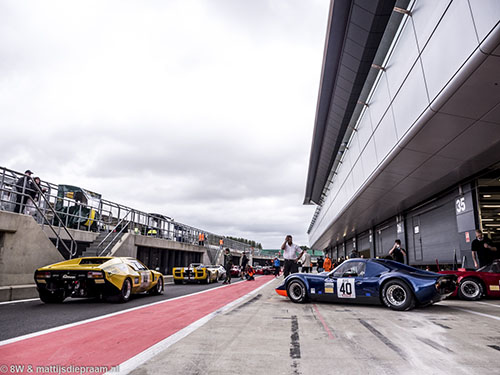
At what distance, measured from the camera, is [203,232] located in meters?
32.6

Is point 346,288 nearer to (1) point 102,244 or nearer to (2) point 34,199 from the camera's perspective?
(2) point 34,199

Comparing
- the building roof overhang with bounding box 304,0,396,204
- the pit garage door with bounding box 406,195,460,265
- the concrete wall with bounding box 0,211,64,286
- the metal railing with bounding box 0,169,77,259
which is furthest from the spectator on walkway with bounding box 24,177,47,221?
the pit garage door with bounding box 406,195,460,265

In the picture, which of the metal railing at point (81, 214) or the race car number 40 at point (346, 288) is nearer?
the race car number 40 at point (346, 288)

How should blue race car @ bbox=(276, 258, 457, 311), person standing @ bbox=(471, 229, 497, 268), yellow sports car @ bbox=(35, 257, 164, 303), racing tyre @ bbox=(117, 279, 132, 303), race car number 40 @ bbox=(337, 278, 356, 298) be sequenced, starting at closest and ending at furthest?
blue race car @ bbox=(276, 258, 457, 311) < race car number 40 @ bbox=(337, 278, 356, 298) < yellow sports car @ bbox=(35, 257, 164, 303) < racing tyre @ bbox=(117, 279, 132, 303) < person standing @ bbox=(471, 229, 497, 268)

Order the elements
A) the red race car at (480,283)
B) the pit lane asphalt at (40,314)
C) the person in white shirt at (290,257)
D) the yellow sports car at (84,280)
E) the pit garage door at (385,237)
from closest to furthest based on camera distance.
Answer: the pit lane asphalt at (40,314)
the yellow sports car at (84,280)
the red race car at (480,283)
the person in white shirt at (290,257)
the pit garage door at (385,237)

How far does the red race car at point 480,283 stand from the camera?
9.90m

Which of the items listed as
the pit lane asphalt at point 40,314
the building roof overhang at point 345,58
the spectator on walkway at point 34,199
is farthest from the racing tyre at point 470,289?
the spectator on walkway at point 34,199

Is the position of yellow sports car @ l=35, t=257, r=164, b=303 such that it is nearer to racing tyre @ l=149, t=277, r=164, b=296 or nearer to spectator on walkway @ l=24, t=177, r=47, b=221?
racing tyre @ l=149, t=277, r=164, b=296

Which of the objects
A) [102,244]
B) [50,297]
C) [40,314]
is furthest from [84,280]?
[102,244]

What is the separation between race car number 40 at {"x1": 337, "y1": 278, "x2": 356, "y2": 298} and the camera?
8.43 m

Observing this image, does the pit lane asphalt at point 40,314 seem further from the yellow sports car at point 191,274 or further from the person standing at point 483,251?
the person standing at point 483,251

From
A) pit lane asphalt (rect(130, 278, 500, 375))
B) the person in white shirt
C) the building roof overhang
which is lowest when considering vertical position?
pit lane asphalt (rect(130, 278, 500, 375))

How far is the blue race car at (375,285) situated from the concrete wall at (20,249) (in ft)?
23.8

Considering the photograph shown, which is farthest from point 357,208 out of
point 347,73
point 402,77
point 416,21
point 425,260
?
point 416,21
